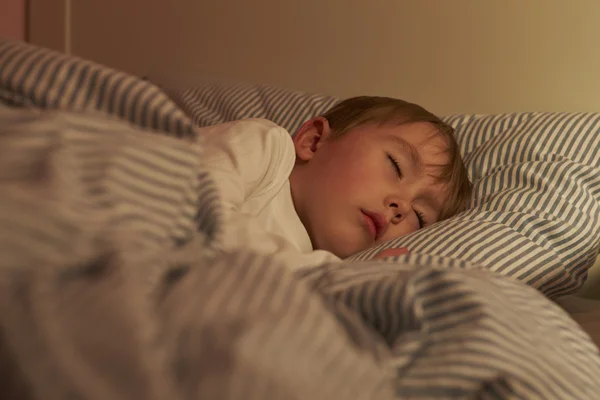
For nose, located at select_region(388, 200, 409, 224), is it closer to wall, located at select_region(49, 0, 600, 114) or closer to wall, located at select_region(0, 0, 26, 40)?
wall, located at select_region(49, 0, 600, 114)

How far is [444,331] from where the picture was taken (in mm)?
433

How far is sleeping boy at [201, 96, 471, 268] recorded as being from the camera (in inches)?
37.1

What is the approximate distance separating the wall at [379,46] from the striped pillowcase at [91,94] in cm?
102

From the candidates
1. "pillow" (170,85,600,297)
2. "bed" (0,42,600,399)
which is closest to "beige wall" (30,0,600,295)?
"pillow" (170,85,600,297)

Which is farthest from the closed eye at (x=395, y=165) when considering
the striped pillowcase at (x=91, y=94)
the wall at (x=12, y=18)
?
the wall at (x=12, y=18)

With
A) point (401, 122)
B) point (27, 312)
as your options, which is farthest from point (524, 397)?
point (401, 122)

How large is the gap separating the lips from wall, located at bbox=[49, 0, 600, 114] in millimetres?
577

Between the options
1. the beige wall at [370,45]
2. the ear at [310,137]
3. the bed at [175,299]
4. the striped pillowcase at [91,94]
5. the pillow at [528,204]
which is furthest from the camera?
the beige wall at [370,45]

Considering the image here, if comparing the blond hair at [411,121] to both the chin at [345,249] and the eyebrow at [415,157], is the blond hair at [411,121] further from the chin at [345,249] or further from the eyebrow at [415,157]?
the chin at [345,249]

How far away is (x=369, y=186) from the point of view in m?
0.99

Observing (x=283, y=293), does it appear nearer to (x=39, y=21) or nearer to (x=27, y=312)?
(x=27, y=312)

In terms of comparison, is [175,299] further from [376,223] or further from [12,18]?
[12,18]

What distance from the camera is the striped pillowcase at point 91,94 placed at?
52 cm

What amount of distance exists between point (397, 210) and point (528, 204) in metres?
0.20
